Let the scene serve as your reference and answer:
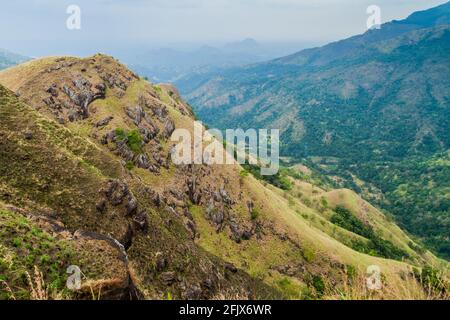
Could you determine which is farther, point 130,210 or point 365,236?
point 365,236

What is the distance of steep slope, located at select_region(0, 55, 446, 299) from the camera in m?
27.6

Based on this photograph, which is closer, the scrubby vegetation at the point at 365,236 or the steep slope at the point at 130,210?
the steep slope at the point at 130,210

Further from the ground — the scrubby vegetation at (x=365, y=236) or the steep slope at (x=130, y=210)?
the steep slope at (x=130, y=210)

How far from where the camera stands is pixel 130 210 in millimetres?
48625

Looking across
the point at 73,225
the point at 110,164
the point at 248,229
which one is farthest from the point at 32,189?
the point at 248,229

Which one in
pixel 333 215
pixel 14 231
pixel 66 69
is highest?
pixel 66 69

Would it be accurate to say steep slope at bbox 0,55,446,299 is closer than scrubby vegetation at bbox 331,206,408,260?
Yes

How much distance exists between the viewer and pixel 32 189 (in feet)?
134

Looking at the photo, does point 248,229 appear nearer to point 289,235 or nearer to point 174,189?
point 289,235

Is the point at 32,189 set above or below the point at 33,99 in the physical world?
below

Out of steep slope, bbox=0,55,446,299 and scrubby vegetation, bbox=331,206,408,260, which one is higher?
steep slope, bbox=0,55,446,299

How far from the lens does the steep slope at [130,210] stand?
27562 mm

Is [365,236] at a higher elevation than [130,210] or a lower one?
lower

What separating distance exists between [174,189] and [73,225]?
44087 millimetres
